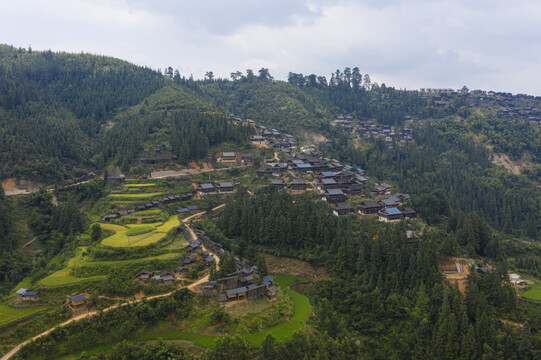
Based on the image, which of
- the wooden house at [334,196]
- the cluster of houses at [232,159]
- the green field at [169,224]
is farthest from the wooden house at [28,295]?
the cluster of houses at [232,159]

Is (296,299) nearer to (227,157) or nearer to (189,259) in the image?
(189,259)

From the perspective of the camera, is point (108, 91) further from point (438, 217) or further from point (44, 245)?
point (438, 217)

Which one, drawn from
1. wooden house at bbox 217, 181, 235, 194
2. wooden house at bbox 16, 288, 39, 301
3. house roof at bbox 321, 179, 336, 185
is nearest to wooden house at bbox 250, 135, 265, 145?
wooden house at bbox 217, 181, 235, 194

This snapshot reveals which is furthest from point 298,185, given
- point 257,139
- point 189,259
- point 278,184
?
point 189,259

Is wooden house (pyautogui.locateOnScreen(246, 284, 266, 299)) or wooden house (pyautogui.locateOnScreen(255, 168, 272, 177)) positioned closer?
wooden house (pyautogui.locateOnScreen(246, 284, 266, 299))

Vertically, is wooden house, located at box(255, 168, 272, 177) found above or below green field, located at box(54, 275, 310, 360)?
above

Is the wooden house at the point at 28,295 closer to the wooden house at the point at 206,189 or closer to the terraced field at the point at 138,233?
the terraced field at the point at 138,233

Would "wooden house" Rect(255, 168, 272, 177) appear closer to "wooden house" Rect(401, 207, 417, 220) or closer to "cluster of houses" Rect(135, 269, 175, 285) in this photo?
"wooden house" Rect(401, 207, 417, 220)

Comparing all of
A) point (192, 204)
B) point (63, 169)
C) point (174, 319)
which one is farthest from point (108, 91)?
point (174, 319)
